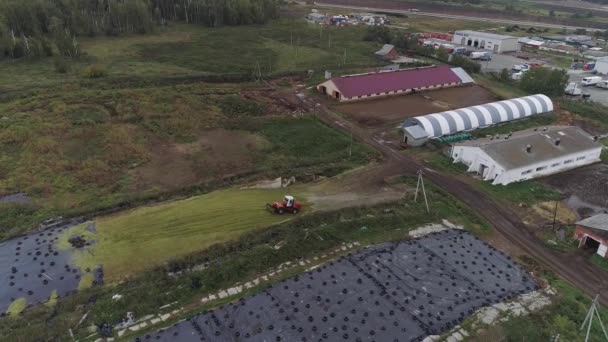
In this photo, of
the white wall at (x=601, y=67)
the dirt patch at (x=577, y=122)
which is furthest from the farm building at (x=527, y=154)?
the white wall at (x=601, y=67)

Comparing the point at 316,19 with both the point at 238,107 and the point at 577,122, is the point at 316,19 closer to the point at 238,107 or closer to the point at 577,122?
the point at 238,107

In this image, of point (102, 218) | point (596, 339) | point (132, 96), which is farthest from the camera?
point (132, 96)

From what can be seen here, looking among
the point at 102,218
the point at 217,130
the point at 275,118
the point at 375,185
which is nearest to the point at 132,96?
the point at 217,130

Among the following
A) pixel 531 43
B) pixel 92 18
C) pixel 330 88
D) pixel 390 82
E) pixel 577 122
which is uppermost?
pixel 92 18

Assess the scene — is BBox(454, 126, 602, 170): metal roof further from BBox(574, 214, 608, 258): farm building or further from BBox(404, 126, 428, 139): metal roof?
BBox(574, 214, 608, 258): farm building

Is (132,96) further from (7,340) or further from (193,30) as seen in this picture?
(193,30)

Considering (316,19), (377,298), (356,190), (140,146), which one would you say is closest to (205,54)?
(140,146)
